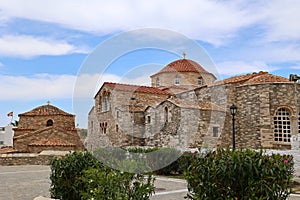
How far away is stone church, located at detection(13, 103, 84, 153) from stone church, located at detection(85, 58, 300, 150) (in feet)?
6.33

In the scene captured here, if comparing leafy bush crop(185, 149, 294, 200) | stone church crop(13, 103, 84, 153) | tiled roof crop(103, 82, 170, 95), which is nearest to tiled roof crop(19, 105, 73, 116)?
stone church crop(13, 103, 84, 153)

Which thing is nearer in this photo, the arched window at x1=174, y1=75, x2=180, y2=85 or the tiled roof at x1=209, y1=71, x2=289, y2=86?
the tiled roof at x1=209, y1=71, x2=289, y2=86

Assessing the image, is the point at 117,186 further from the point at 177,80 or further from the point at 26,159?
the point at 177,80

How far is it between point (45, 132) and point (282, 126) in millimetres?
18174

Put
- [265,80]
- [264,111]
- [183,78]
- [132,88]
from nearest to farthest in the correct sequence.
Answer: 1. [264,111]
2. [265,80]
3. [132,88]
4. [183,78]

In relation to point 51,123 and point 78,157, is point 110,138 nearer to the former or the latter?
point 51,123

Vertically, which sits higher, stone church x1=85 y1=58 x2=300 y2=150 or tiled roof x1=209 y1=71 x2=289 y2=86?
tiled roof x1=209 y1=71 x2=289 y2=86

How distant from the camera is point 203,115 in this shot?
21.6 meters

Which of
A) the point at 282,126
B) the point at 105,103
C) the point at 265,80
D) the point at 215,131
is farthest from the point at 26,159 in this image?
the point at 265,80

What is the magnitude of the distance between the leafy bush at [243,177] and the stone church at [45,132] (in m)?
20.7

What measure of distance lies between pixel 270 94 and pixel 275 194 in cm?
1850

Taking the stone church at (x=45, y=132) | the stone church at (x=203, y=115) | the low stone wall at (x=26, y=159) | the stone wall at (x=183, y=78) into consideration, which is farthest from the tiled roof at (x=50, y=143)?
the stone wall at (x=183, y=78)

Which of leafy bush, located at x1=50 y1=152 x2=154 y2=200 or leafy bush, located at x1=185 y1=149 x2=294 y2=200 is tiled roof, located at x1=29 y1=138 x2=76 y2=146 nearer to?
leafy bush, located at x1=50 y1=152 x2=154 y2=200

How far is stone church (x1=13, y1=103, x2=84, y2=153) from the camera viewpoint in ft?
77.9
